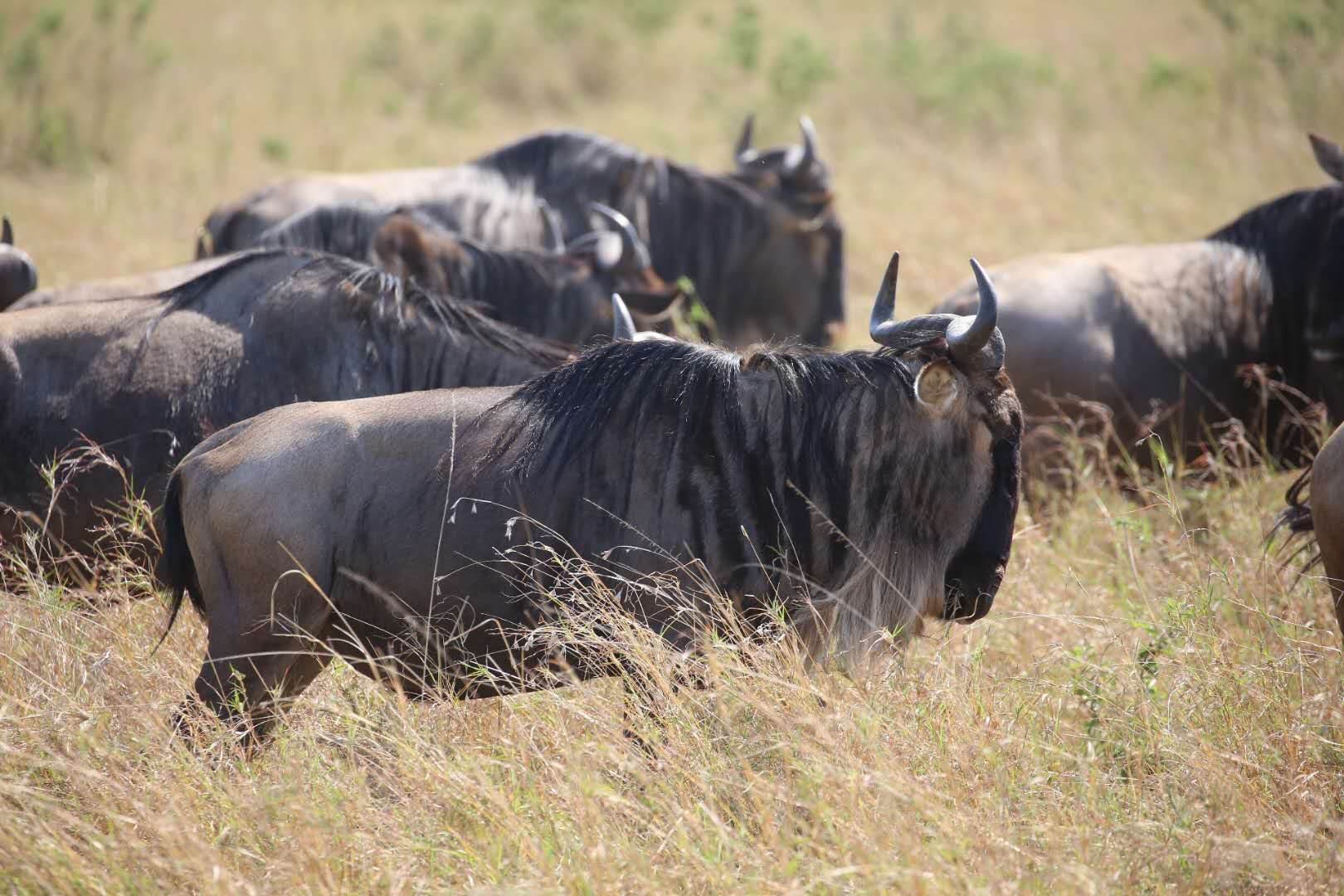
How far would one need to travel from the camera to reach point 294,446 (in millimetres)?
2775

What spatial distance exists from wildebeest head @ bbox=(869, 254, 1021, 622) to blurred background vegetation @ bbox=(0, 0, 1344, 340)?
5.80 m

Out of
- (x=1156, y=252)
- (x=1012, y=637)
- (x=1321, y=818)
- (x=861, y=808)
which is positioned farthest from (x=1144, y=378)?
(x=861, y=808)

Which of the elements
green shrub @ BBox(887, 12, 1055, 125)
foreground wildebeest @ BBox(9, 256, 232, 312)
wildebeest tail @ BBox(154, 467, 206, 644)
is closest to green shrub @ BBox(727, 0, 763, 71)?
green shrub @ BBox(887, 12, 1055, 125)

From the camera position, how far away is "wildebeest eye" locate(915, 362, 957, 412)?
2.88 metres

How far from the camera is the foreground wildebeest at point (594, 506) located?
2748 mm

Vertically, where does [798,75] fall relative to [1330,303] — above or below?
above

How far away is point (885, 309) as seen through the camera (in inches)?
125

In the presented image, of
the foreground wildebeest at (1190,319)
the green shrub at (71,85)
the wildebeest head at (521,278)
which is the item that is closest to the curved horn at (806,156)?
the foreground wildebeest at (1190,319)

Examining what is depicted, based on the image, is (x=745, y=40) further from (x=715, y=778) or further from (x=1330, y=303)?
(x=715, y=778)

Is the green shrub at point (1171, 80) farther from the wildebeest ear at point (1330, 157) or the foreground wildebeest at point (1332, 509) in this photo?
the foreground wildebeest at point (1332, 509)

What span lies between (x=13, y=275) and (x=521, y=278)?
6.27ft

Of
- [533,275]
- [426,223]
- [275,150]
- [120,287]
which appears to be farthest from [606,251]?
[275,150]

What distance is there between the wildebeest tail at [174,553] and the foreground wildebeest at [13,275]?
2136 mm

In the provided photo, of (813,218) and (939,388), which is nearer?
(939,388)
